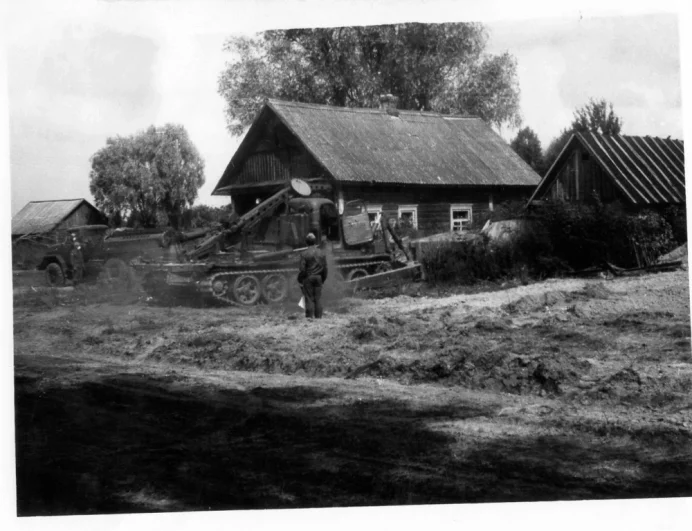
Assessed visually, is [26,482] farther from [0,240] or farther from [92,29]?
[92,29]

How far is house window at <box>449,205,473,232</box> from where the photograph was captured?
431 inches

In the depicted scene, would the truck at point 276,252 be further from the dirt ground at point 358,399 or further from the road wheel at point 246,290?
the dirt ground at point 358,399

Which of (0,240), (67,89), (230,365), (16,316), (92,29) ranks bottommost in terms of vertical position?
(230,365)

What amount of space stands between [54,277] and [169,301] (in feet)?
5.06

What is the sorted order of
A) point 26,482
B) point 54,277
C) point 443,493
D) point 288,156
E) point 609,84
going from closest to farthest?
point 443,493, point 26,482, point 609,84, point 54,277, point 288,156

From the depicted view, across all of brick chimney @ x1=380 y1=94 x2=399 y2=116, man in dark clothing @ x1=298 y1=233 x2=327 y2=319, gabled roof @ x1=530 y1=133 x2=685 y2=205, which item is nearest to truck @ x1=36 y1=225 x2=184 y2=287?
man in dark clothing @ x1=298 y1=233 x2=327 y2=319

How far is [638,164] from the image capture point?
980cm

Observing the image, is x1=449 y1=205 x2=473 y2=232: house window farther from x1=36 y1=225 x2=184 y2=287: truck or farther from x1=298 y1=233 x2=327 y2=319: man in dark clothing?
x1=36 y1=225 x2=184 y2=287: truck

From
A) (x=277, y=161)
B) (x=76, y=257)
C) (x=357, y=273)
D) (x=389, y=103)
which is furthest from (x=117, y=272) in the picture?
(x=389, y=103)

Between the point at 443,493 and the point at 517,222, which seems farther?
the point at 517,222

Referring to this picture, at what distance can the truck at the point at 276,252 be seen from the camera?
1082cm

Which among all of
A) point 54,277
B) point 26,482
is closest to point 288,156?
point 54,277

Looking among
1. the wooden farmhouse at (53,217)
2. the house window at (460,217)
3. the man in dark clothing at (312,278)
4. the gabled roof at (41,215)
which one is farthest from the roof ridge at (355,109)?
the gabled roof at (41,215)

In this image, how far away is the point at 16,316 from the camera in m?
9.49
